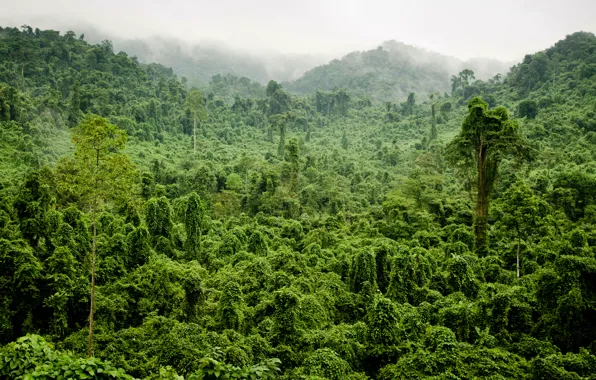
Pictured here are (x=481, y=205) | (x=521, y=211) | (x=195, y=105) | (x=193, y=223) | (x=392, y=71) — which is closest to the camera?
(x=521, y=211)

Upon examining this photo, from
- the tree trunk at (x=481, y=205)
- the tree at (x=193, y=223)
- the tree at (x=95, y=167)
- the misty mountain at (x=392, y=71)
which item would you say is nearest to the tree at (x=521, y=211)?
the tree trunk at (x=481, y=205)

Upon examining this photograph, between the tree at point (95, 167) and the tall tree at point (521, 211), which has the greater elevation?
the tree at point (95, 167)

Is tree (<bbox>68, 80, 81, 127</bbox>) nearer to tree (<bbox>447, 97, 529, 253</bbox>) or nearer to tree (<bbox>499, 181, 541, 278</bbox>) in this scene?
tree (<bbox>447, 97, 529, 253</bbox>)

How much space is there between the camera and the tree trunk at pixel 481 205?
1850 cm

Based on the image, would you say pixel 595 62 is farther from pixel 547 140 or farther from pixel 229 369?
pixel 229 369

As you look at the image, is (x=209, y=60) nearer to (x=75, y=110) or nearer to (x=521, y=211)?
(x=75, y=110)

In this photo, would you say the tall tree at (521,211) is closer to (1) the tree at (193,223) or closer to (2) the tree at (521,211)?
(2) the tree at (521,211)

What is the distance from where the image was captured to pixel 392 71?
130m

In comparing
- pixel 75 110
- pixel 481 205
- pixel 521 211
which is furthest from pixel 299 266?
pixel 75 110

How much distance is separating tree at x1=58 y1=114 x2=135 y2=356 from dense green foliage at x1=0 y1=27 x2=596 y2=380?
164 mm

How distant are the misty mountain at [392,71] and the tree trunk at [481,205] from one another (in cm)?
9071

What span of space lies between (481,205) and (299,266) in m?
10.4

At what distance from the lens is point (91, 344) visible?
940cm

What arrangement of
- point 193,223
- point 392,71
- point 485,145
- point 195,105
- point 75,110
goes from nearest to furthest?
point 193,223 < point 485,145 < point 75,110 < point 195,105 < point 392,71
